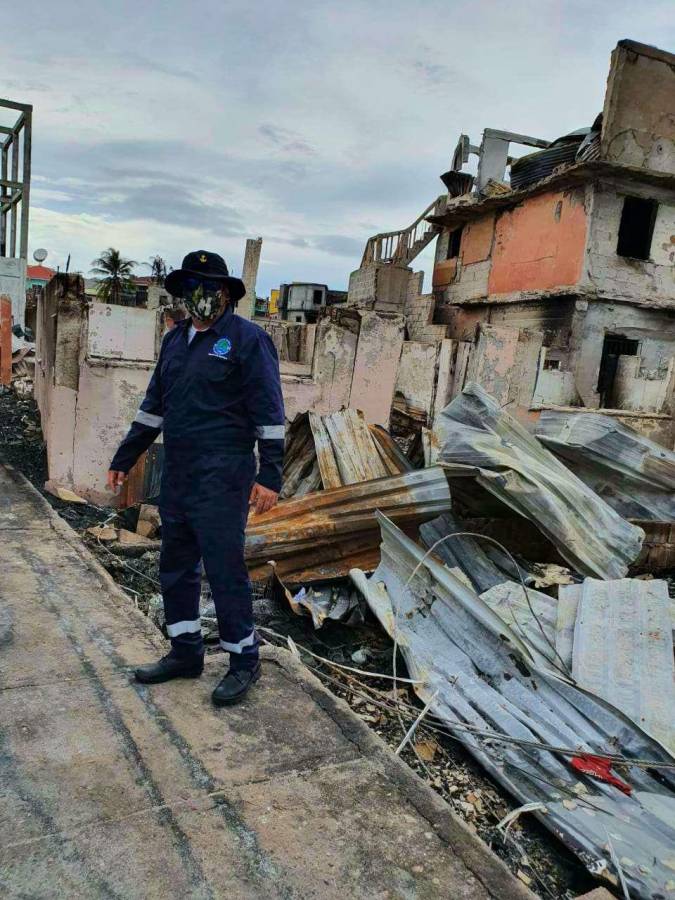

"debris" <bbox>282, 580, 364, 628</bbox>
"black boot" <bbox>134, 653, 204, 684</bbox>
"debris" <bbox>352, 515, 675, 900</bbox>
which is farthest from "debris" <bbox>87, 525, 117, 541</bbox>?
"black boot" <bbox>134, 653, 204, 684</bbox>

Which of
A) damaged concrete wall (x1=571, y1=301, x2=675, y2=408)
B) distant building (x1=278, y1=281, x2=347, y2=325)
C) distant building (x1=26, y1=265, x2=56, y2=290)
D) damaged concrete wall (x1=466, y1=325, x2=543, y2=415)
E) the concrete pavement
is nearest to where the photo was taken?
the concrete pavement

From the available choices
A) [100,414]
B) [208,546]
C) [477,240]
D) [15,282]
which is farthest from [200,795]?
[477,240]

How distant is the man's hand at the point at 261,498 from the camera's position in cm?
264

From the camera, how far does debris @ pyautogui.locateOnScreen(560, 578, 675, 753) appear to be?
294 centimetres

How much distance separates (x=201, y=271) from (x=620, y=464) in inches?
155

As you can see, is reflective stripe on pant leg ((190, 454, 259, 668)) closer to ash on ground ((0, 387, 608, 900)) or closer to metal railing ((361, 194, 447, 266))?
ash on ground ((0, 387, 608, 900))

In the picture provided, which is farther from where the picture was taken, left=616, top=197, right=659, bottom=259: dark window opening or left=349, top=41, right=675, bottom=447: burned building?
left=616, top=197, right=659, bottom=259: dark window opening

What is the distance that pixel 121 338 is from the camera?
23.7 feet

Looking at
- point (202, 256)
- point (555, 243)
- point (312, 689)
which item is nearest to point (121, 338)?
point (202, 256)

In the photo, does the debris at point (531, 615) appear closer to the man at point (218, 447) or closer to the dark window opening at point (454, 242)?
the man at point (218, 447)

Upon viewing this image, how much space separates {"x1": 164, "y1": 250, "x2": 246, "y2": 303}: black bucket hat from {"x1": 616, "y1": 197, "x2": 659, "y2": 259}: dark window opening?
54.9 ft

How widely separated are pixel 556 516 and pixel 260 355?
2.55 metres

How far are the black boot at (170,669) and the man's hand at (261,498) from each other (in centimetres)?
80

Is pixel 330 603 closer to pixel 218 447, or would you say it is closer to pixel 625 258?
pixel 218 447
